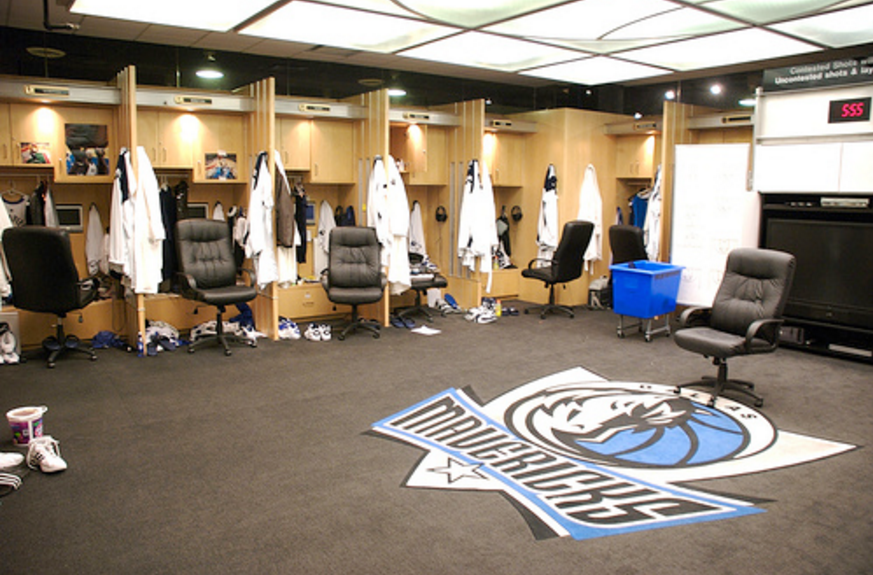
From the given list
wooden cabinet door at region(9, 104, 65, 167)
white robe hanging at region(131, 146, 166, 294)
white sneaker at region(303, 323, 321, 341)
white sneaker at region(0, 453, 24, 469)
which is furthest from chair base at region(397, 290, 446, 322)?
white sneaker at region(0, 453, 24, 469)

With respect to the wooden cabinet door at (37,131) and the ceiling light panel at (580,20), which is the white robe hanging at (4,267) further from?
the ceiling light panel at (580,20)

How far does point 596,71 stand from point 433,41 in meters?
2.43

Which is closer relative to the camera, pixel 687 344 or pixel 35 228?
pixel 687 344

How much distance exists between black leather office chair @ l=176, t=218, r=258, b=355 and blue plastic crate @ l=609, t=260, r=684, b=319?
145 inches

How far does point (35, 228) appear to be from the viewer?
18.4 ft

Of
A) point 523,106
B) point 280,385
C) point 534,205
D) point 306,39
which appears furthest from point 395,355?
point 523,106

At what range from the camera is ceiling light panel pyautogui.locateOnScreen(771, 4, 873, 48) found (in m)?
5.14

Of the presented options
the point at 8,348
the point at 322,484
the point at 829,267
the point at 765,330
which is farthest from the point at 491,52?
the point at 8,348

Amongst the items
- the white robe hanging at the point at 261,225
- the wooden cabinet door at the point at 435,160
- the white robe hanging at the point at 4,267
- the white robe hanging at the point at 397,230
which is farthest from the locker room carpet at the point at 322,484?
the wooden cabinet door at the point at 435,160

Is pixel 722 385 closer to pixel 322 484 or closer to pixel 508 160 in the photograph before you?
pixel 322 484

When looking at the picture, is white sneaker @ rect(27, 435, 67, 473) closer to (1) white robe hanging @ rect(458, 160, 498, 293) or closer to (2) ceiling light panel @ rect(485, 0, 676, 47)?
(2) ceiling light panel @ rect(485, 0, 676, 47)

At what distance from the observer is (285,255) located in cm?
706

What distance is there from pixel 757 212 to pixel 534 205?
3046mm

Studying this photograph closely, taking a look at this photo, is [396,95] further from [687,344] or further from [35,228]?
[687,344]
